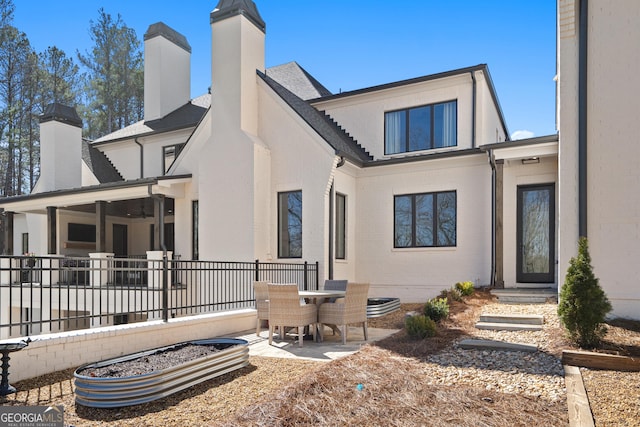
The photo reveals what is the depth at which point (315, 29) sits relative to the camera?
56.6ft

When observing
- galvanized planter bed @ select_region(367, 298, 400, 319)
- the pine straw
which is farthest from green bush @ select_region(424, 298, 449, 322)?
the pine straw

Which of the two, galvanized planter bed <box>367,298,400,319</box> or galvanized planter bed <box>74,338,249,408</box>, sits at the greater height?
galvanized planter bed <box>74,338,249,408</box>

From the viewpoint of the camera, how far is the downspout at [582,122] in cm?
798

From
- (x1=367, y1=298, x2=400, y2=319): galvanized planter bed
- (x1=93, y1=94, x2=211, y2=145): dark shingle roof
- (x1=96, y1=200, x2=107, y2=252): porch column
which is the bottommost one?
(x1=367, y1=298, x2=400, y2=319): galvanized planter bed

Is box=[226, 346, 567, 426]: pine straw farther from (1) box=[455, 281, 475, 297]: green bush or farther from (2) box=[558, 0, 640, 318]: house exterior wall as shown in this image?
(1) box=[455, 281, 475, 297]: green bush

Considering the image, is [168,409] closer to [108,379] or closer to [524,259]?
[108,379]

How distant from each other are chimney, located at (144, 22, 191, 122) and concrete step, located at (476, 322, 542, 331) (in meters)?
16.4

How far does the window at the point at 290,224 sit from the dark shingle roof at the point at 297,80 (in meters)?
5.46

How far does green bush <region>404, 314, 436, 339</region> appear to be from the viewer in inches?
270

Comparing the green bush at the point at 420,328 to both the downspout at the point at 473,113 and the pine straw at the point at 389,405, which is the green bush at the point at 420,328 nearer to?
the pine straw at the point at 389,405

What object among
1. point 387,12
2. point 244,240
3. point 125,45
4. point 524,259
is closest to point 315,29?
point 387,12

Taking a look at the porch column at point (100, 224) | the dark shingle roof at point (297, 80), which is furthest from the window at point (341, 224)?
the porch column at point (100, 224)

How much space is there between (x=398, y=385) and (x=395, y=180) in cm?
922

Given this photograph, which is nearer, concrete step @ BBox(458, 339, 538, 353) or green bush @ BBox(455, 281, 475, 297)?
concrete step @ BBox(458, 339, 538, 353)
